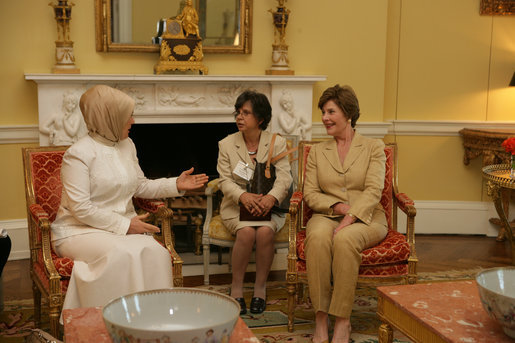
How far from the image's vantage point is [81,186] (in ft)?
9.92

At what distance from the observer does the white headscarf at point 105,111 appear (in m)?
3.07

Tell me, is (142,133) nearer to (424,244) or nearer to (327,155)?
(327,155)

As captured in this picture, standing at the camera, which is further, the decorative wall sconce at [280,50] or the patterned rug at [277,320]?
the decorative wall sconce at [280,50]

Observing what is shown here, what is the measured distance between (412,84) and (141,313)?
4.40 m

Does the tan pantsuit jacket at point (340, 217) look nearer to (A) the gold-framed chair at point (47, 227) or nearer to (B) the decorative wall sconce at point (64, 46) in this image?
(A) the gold-framed chair at point (47, 227)

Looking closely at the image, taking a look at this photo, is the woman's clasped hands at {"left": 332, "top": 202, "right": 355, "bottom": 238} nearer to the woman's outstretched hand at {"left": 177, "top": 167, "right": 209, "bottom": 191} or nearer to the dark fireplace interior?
the woman's outstretched hand at {"left": 177, "top": 167, "right": 209, "bottom": 191}

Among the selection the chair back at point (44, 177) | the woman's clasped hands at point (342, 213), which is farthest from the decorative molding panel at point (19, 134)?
the woman's clasped hands at point (342, 213)

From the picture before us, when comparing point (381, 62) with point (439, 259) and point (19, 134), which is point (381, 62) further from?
point (19, 134)

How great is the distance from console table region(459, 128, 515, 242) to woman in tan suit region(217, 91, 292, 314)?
86.9 inches

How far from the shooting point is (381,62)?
5.43 m

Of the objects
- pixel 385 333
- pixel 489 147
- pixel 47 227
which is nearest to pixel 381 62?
pixel 489 147

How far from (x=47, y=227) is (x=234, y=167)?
139cm

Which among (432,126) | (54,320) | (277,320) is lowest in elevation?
(277,320)

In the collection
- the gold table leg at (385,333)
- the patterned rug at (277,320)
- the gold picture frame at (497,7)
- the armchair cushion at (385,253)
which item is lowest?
the patterned rug at (277,320)
